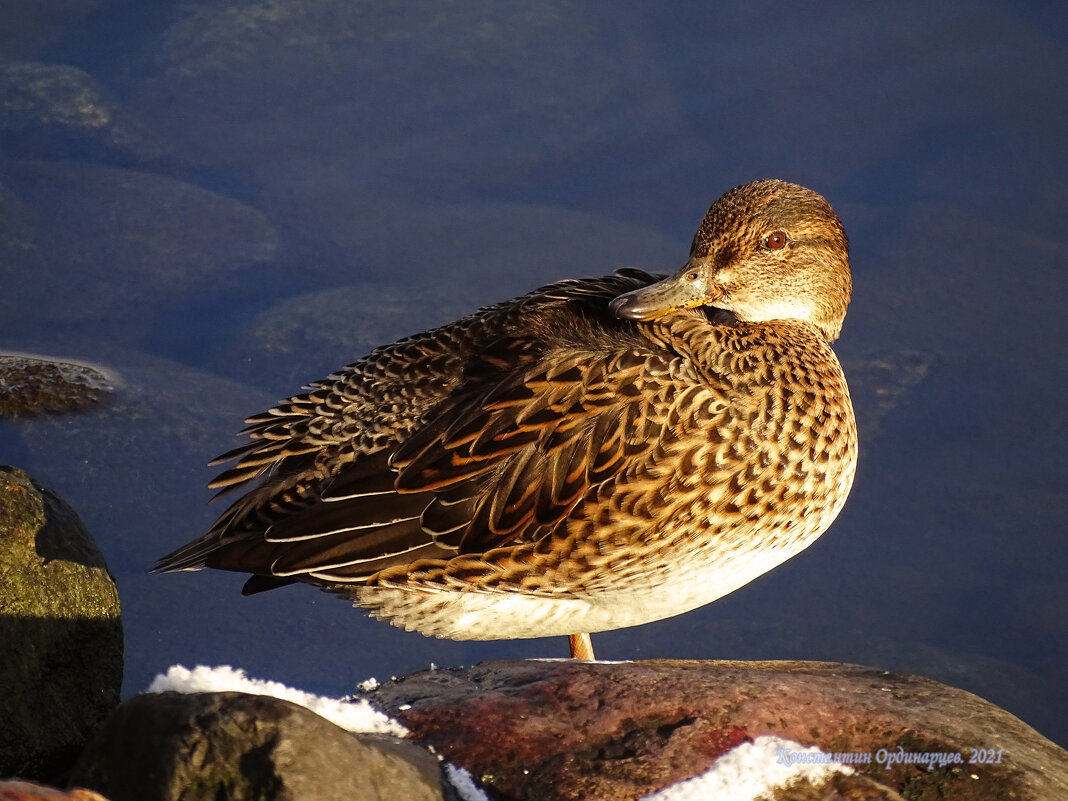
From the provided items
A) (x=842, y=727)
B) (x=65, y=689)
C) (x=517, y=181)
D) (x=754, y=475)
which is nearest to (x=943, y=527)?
(x=754, y=475)

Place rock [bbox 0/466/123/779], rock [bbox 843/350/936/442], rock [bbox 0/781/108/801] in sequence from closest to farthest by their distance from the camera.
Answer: rock [bbox 0/781/108/801] < rock [bbox 0/466/123/779] < rock [bbox 843/350/936/442]

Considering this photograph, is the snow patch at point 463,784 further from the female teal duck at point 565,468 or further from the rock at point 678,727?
the female teal duck at point 565,468

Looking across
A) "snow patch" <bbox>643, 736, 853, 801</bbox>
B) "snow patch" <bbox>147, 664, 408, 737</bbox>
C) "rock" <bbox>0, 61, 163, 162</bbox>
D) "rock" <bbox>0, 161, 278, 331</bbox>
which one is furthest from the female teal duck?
"rock" <bbox>0, 61, 163, 162</bbox>

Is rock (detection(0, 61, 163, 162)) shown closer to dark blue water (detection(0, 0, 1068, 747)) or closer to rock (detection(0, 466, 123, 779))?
dark blue water (detection(0, 0, 1068, 747))

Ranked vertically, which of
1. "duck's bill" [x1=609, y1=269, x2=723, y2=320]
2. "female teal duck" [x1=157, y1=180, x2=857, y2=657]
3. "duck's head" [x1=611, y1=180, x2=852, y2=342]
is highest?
"duck's head" [x1=611, y1=180, x2=852, y2=342]

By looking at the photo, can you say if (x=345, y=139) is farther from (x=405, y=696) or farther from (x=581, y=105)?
(x=405, y=696)

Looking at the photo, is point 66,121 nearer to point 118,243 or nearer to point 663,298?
point 118,243

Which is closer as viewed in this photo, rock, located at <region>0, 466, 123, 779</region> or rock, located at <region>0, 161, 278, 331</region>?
rock, located at <region>0, 466, 123, 779</region>
